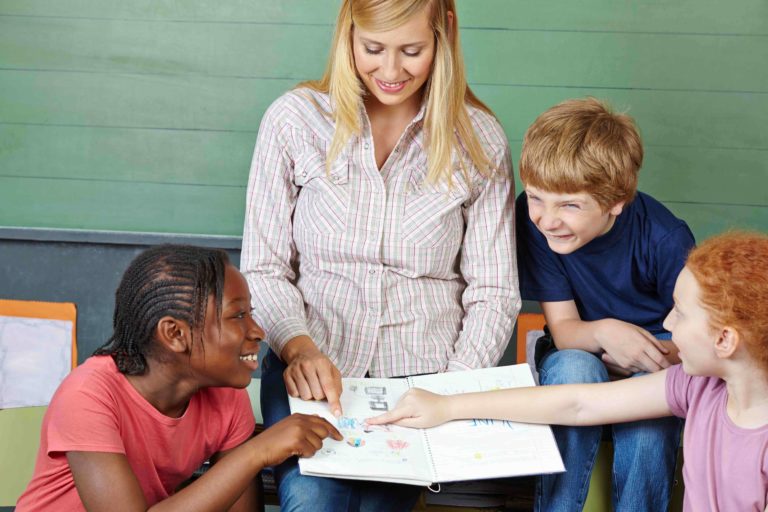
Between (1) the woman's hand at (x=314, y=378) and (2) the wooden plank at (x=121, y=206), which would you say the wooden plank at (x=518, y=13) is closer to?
(2) the wooden plank at (x=121, y=206)

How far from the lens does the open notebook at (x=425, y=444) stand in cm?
143

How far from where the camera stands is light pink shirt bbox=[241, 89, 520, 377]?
5.92 ft

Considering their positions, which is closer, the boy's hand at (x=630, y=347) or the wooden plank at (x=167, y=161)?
the boy's hand at (x=630, y=347)

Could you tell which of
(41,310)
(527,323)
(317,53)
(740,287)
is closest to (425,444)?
(740,287)

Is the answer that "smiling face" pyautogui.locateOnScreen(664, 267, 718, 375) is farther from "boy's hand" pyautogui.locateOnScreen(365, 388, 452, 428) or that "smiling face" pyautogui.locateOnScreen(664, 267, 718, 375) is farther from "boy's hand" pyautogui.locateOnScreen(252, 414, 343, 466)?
"boy's hand" pyautogui.locateOnScreen(252, 414, 343, 466)

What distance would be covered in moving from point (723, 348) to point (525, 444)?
Answer: 1.10ft

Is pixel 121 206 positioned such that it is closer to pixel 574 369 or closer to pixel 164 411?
pixel 164 411

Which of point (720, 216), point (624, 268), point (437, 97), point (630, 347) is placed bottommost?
point (630, 347)

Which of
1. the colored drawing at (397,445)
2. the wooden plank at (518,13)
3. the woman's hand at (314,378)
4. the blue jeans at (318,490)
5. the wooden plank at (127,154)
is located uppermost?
the wooden plank at (518,13)

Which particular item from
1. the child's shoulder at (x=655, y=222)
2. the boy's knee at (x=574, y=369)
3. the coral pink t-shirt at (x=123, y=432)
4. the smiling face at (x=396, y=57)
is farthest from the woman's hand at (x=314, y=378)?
the child's shoulder at (x=655, y=222)

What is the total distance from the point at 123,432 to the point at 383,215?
63cm

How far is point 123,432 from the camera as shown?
1471 mm

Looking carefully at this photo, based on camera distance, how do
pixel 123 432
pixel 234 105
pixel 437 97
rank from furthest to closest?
pixel 234 105 → pixel 437 97 → pixel 123 432

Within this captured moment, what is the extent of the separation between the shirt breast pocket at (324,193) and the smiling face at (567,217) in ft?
1.13
